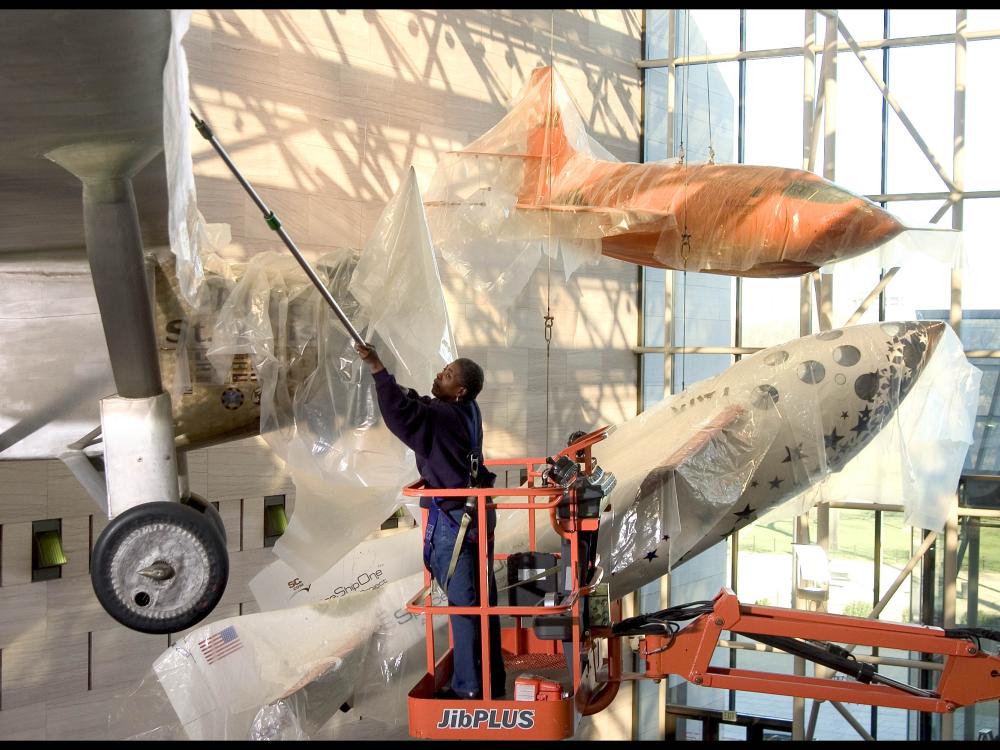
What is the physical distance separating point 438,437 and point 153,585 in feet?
5.84

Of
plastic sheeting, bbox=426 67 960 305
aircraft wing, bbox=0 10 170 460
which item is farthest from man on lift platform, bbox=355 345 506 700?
plastic sheeting, bbox=426 67 960 305

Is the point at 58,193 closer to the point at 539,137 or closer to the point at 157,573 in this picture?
the point at 157,573

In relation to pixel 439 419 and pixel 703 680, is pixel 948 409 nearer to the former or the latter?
pixel 703 680

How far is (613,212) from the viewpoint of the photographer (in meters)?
9.29

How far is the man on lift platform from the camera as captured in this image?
5.55 meters

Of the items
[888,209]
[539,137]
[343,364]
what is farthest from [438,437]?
[888,209]

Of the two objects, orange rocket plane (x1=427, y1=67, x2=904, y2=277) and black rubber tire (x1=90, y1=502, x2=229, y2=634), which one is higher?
orange rocket plane (x1=427, y1=67, x2=904, y2=277)

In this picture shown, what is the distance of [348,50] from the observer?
12.1m

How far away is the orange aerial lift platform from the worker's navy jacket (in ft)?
0.47

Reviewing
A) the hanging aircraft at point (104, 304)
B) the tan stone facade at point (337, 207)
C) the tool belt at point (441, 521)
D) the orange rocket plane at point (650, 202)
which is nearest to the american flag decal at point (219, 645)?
the hanging aircraft at point (104, 304)

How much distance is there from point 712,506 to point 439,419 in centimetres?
377

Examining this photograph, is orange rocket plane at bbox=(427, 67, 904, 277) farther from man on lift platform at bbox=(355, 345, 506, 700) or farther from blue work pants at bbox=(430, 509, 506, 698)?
blue work pants at bbox=(430, 509, 506, 698)

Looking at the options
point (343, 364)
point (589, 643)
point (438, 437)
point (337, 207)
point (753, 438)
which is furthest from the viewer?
point (337, 207)

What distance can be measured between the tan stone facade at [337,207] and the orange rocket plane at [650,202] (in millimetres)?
2348
